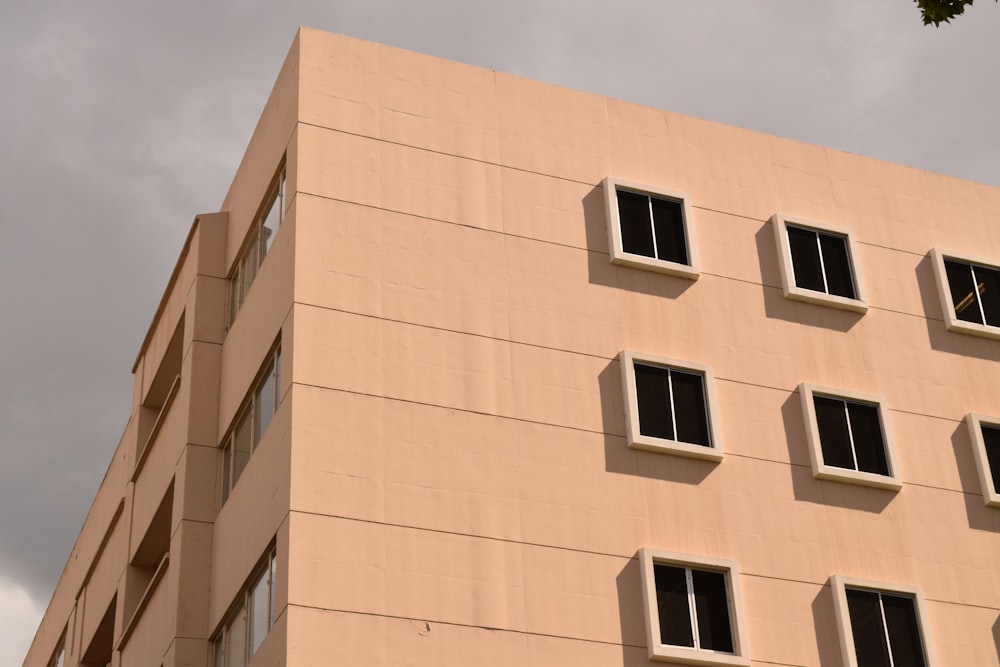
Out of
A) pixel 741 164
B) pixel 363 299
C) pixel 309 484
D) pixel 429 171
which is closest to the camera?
pixel 309 484

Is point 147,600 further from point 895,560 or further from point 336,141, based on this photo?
point 895,560

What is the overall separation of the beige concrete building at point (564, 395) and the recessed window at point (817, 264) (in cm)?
7

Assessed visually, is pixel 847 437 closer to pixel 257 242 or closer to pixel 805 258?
pixel 805 258

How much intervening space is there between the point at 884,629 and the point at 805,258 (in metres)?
7.69

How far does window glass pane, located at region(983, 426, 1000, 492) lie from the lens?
31.0 meters

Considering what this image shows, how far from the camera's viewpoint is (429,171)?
3000 centimetres

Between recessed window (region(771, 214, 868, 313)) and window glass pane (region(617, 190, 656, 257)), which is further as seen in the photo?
recessed window (region(771, 214, 868, 313))

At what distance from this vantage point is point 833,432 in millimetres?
30125

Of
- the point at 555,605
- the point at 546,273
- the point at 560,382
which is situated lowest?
the point at 555,605

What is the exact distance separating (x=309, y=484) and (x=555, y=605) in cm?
444

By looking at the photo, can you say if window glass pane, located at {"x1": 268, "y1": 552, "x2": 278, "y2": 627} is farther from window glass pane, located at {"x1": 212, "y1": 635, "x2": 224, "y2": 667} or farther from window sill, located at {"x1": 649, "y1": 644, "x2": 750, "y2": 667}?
window sill, located at {"x1": 649, "y1": 644, "x2": 750, "y2": 667}

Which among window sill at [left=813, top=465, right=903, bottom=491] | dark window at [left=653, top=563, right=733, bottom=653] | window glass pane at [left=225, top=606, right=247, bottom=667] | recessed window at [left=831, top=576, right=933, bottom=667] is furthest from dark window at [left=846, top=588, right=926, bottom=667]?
window glass pane at [left=225, top=606, right=247, bottom=667]

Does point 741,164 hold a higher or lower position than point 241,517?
higher

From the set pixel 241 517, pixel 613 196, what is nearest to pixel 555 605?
pixel 241 517
